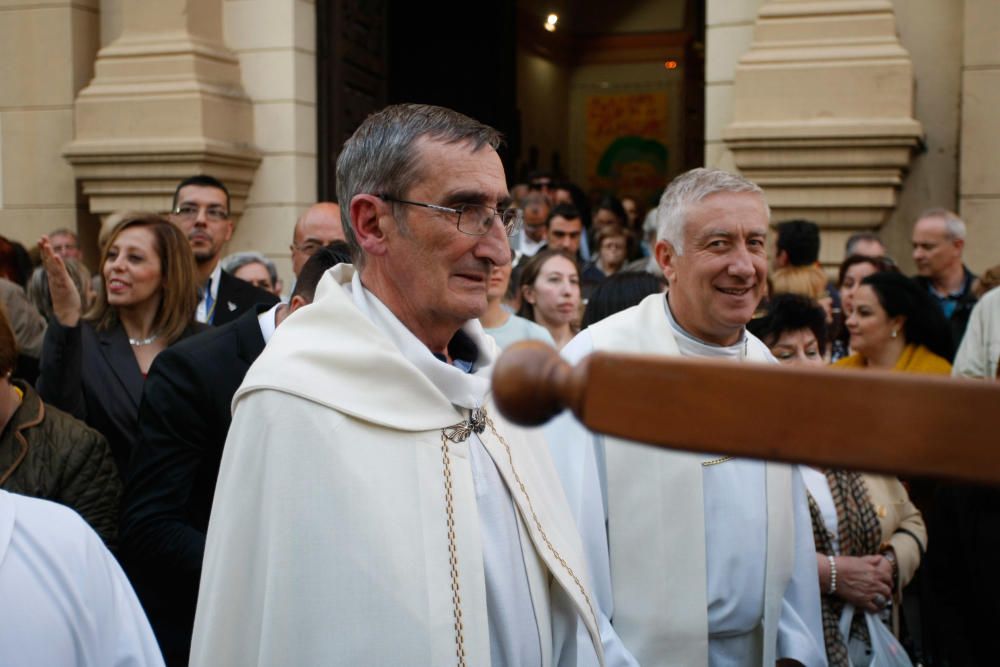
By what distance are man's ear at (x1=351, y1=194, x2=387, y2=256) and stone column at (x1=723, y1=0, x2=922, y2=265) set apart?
227 inches

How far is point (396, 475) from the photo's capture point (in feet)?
7.44

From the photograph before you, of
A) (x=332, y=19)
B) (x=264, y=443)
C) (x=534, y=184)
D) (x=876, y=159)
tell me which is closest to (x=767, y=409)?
(x=264, y=443)

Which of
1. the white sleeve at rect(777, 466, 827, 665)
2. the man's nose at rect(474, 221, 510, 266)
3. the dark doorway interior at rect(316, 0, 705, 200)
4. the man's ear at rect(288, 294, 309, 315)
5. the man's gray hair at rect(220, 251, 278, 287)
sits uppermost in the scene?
the dark doorway interior at rect(316, 0, 705, 200)

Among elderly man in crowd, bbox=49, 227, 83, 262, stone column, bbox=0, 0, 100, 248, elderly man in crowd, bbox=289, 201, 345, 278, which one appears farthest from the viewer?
stone column, bbox=0, 0, 100, 248

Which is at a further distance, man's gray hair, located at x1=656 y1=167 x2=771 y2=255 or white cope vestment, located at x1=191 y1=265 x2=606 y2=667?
man's gray hair, located at x1=656 y1=167 x2=771 y2=255

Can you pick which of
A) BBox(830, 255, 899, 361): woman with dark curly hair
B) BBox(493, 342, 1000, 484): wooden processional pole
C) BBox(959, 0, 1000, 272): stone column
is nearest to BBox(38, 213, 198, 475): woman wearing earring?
BBox(830, 255, 899, 361): woman with dark curly hair

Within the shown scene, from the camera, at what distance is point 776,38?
8.08 m

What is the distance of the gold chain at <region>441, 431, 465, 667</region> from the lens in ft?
7.23

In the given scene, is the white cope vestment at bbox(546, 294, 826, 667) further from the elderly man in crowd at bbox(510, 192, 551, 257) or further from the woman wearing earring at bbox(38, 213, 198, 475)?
the elderly man in crowd at bbox(510, 192, 551, 257)

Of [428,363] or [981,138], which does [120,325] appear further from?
[981,138]

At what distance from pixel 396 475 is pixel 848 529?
2204 mm

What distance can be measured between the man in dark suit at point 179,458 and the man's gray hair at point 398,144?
1014 millimetres

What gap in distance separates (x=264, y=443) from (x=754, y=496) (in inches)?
58.8

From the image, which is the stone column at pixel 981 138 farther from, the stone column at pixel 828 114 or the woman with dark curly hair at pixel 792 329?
the woman with dark curly hair at pixel 792 329
